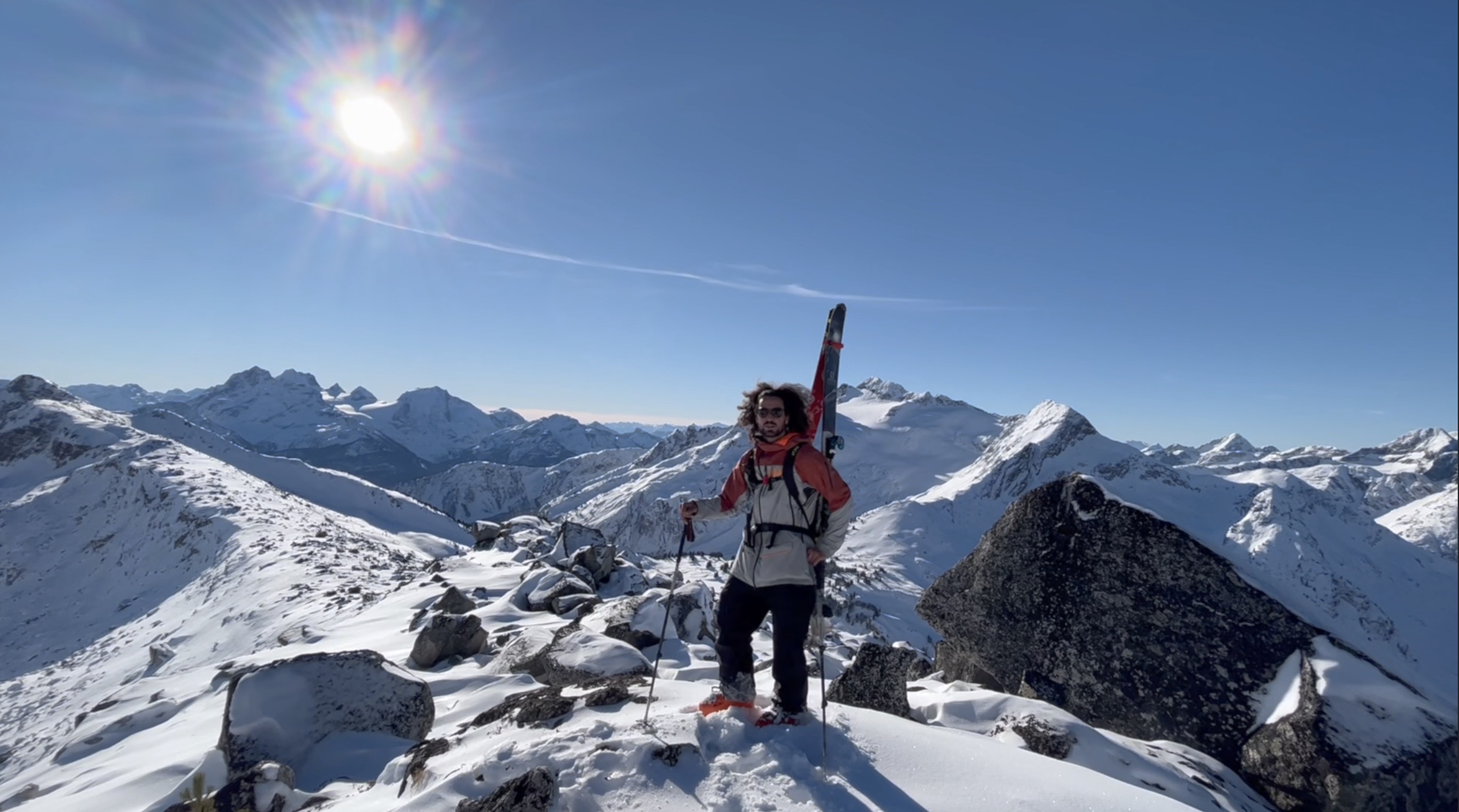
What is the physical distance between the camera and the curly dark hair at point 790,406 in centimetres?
659

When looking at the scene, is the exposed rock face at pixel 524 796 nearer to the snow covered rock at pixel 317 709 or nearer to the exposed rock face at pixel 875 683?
the exposed rock face at pixel 875 683

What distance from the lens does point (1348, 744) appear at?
653 cm

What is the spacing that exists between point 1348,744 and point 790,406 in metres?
6.91

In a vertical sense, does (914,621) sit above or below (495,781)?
below

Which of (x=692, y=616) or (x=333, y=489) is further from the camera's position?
(x=333, y=489)

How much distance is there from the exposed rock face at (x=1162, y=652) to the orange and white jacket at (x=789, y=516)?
527 cm

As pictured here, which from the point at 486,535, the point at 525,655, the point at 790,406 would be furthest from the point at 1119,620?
the point at 486,535

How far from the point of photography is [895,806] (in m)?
4.66

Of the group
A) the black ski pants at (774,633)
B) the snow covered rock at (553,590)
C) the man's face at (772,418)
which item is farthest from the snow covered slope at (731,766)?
the snow covered rock at (553,590)

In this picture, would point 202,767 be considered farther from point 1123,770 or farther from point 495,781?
point 1123,770

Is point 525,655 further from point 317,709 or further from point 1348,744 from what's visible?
point 1348,744

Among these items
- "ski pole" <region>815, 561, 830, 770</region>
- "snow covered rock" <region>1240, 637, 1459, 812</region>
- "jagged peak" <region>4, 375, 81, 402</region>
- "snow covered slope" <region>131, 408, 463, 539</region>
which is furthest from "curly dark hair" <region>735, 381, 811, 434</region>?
"jagged peak" <region>4, 375, 81, 402</region>

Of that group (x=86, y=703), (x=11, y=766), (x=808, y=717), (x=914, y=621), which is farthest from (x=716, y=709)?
(x=914, y=621)

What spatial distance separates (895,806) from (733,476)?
11.4 ft
